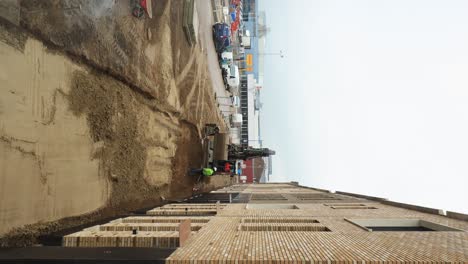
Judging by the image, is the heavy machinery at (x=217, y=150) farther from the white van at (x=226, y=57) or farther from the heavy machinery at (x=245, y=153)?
the white van at (x=226, y=57)

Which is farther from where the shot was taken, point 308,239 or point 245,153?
point 245,153

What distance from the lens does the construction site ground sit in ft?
23.5

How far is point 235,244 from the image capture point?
686cm

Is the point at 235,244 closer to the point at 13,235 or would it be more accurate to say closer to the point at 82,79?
the point at 13,235

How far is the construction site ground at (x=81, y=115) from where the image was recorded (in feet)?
23.5

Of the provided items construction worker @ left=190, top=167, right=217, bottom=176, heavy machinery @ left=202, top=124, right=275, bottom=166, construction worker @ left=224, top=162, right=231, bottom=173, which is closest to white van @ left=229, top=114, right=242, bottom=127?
heavy machinery @ left=202, top=124, right=275, bottom=166

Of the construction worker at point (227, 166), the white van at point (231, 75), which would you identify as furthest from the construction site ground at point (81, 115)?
the white van at point (231, 75)

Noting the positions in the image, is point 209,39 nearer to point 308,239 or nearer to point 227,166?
point 227,166

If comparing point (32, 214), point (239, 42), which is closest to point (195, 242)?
point (32, 214)

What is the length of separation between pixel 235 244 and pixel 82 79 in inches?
254

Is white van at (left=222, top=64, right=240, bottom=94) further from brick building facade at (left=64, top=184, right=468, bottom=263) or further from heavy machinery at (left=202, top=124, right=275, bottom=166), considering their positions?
brick building facade at (left=64, top=184, right=468, bottom=263)

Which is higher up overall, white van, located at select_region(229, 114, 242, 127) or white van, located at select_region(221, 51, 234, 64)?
white van, located at select_region(221, 51, 234, 64)

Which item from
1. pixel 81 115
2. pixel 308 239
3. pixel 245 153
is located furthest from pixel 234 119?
pixel 308 239

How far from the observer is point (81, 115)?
30.7ft
